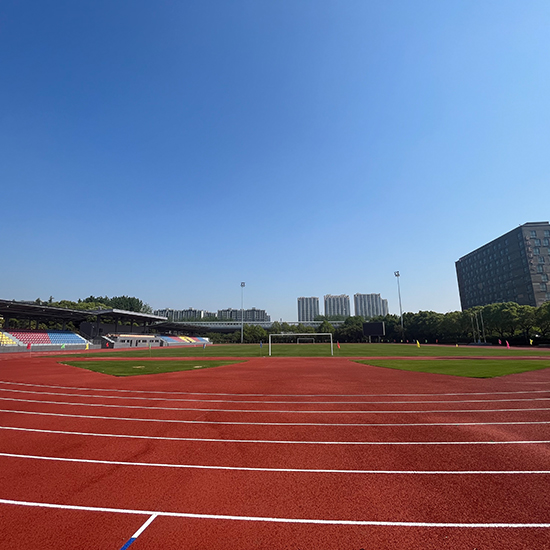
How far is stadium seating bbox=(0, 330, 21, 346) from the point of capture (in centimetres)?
4956

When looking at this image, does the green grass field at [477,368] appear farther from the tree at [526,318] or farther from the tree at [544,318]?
the tree at [526,318]

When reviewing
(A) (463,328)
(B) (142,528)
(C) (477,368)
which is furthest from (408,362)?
(A) (463,328)

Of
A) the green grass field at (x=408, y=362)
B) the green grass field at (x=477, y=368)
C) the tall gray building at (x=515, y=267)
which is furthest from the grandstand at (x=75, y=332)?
the tall gray building at (x=515, y=267)

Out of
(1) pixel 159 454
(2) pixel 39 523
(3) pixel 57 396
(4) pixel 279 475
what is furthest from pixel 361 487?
(3) pixel 57 396

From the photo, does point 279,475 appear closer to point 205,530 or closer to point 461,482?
point 205,530

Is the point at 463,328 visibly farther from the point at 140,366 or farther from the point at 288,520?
the point at 288,520

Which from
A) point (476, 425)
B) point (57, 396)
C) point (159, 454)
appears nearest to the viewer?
point (159, 454)

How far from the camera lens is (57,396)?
13.9 metres

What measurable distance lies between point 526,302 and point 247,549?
124 meters

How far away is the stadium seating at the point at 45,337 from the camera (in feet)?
180

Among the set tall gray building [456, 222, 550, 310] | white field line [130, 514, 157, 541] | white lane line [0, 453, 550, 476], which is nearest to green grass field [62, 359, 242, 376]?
white lane line [0, 453, 550, 476]

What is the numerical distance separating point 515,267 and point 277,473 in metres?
127

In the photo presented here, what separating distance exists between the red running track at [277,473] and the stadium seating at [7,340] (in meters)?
50.3

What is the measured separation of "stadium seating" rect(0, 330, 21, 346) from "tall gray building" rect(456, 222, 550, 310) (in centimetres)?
13186
